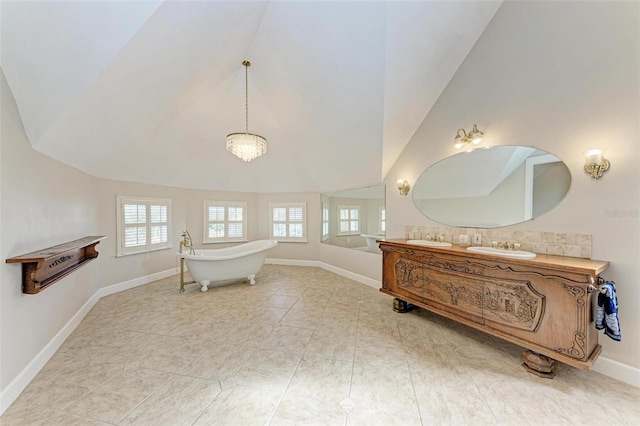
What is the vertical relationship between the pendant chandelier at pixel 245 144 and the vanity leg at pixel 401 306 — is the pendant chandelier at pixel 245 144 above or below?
above

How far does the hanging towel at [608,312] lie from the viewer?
179 centimetres

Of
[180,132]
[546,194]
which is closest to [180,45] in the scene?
[180,132]

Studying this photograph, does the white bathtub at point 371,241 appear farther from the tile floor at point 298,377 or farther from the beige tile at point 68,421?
the beige tile at point 68,421

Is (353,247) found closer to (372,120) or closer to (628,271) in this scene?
(372,120)

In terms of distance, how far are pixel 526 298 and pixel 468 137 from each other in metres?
1.83

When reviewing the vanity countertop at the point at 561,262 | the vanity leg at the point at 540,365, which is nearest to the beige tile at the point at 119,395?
the vanity countertop at the point at 561,262

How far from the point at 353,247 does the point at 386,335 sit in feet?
8.55

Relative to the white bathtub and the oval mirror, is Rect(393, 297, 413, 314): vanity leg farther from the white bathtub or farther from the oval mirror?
the white bathtub

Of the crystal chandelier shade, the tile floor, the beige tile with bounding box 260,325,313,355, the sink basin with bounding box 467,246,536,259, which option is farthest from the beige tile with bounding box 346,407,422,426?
the crystal chandelier shade

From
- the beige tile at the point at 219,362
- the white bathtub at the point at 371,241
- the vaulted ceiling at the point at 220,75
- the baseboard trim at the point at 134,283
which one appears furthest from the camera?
the white bathtub at the point at 371,241

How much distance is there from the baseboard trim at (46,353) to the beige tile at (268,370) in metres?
1.54

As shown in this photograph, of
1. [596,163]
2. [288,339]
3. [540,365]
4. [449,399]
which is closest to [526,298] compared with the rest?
[540,365]

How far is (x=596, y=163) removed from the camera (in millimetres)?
2045

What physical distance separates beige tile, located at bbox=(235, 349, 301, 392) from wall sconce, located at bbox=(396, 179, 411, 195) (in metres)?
2.71
